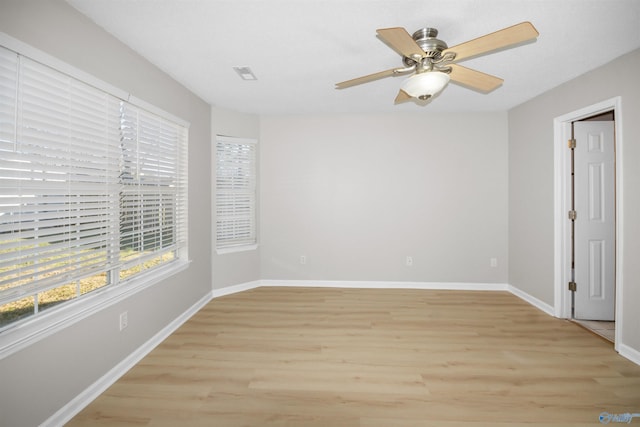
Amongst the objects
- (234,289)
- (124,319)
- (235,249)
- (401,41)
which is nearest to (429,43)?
(401,41)

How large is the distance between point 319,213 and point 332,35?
2658 millimetres

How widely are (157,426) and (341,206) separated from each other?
11.0 feet

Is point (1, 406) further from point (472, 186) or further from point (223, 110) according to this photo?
point (472, 186)

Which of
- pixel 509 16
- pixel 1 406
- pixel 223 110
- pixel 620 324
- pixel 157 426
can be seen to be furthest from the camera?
pixel 223 110

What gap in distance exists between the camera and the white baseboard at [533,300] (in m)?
3.45

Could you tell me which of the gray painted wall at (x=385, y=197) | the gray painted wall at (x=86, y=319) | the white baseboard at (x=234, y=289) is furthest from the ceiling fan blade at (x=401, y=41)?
the white baseboard at (x=234, y=289)

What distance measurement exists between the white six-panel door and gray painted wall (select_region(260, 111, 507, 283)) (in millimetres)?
1090

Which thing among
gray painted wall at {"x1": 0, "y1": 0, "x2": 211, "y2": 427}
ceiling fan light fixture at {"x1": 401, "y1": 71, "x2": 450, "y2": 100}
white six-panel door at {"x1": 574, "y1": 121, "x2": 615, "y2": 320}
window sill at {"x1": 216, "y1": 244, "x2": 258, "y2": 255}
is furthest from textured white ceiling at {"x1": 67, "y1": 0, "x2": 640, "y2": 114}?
window sill at {"x1": 216, "y1": 244, "x2": 258, "y2": 255}

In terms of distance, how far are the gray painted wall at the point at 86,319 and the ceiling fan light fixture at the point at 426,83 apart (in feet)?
7.33

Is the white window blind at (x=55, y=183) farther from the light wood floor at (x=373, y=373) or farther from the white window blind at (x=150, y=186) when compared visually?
the light wood floor at (x=373, y=373)

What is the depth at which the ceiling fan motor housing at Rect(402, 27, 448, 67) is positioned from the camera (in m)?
1.94

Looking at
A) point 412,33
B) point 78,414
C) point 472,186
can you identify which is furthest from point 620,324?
point 78,414

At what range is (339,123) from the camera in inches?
176

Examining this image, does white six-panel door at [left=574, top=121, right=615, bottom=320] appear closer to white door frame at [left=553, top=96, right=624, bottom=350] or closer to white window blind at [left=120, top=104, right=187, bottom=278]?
white door frame at [left=553, top=96, right=624, bottom=350]
